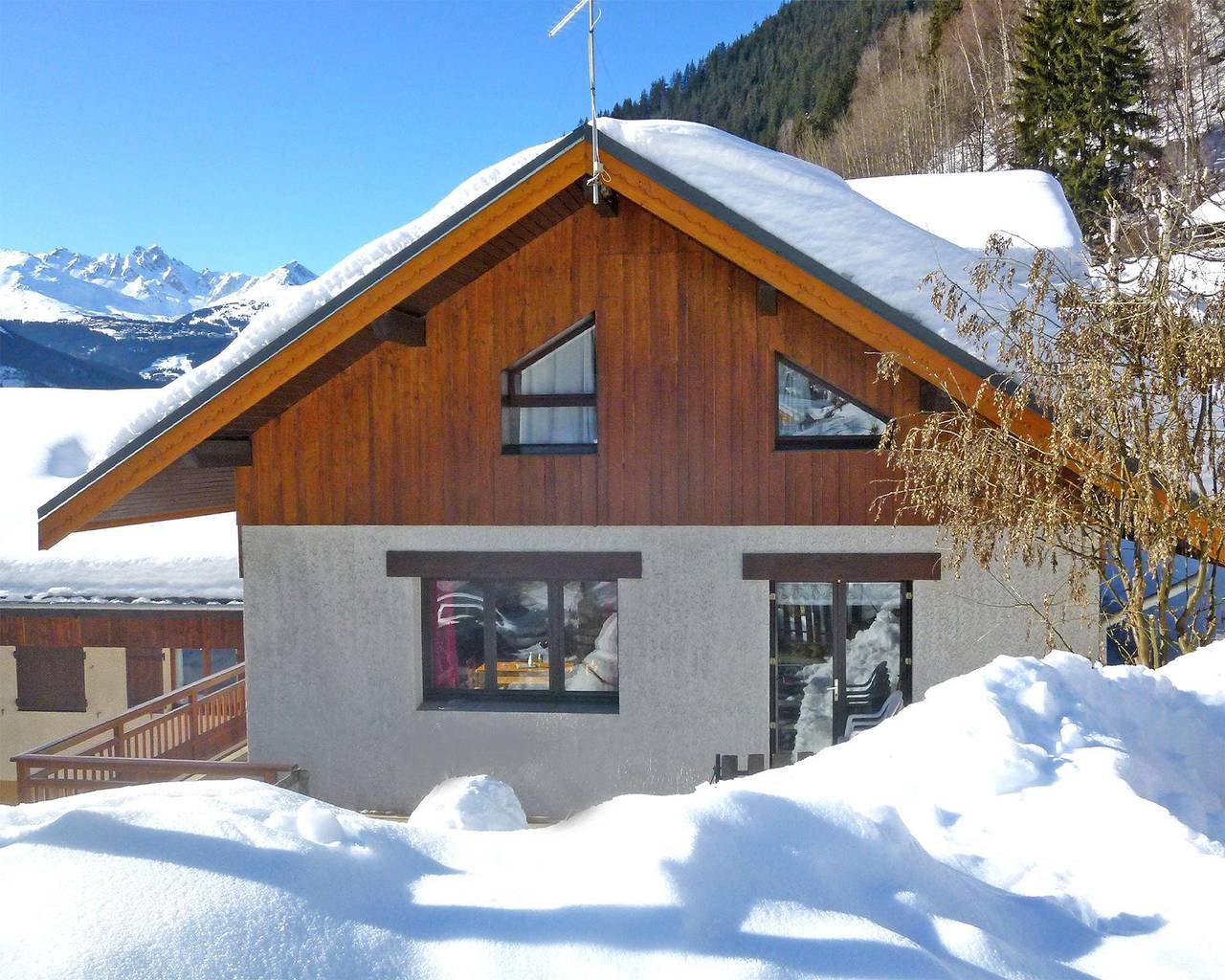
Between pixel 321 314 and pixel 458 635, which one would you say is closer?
pixel 321 314

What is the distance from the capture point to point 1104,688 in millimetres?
4344

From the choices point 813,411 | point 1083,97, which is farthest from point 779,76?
point 813,411

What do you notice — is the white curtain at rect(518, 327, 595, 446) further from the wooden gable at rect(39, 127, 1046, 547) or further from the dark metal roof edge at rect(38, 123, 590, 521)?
the dark metal roof edge at rect(38, 123, 590, 521)

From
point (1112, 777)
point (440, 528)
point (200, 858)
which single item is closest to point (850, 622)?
point (440, 528)

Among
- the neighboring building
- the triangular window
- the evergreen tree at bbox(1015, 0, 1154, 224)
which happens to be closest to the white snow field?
the triangular window

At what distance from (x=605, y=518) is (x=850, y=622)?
2.16 meters

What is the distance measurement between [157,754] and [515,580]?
489cm

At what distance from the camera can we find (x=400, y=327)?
738 centimetres

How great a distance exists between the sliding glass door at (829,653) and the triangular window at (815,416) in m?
1.15

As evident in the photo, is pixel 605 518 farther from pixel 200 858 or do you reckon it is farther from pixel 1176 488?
pixel 200 858

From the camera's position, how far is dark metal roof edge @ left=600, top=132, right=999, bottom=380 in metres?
6.23

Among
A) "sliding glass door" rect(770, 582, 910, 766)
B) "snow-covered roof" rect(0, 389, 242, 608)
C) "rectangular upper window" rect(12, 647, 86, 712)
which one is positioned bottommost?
"rectangular upper window" rect(12, 647, 86, 712)

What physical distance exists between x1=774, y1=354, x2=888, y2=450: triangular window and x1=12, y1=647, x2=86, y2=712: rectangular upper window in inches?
420

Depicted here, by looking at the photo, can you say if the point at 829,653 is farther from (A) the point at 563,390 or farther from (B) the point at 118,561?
(B) the point at 118,561
